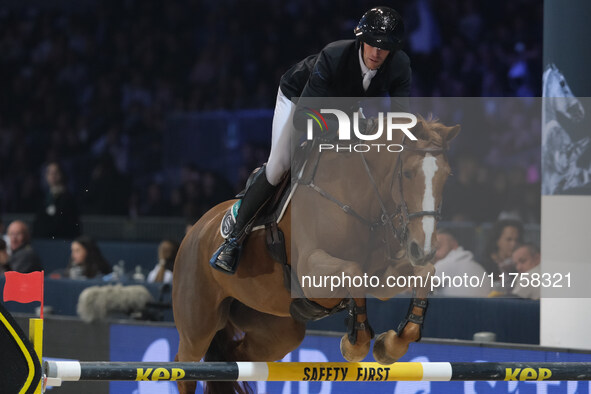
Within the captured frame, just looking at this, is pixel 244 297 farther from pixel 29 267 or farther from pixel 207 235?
pixel 29 267

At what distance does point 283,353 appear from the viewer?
5367mm

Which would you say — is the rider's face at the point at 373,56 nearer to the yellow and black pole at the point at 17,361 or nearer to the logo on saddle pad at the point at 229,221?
the logo on saddle pad at the point at 229,221

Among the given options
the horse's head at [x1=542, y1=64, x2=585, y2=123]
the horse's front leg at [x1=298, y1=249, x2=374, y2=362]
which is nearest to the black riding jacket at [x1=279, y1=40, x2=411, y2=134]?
the horse's front leg at [x1=298, y1=249, x2=374, y2=362]

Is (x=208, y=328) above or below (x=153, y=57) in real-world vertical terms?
below

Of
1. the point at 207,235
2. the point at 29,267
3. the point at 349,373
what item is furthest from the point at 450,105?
the point at 29,267

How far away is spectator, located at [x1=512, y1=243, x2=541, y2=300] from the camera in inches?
231

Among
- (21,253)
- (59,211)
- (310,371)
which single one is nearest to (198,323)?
(310,371)

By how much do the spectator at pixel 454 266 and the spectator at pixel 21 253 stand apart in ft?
12.6

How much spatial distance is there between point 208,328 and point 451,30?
282 inches

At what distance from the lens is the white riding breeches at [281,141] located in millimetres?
4609

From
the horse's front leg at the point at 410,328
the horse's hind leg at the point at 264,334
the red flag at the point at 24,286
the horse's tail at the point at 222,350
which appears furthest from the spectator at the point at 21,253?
the horse's front leg at the point at 410,328

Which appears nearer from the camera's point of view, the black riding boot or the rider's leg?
the rider's leg

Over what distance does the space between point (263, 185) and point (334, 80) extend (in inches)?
25.8

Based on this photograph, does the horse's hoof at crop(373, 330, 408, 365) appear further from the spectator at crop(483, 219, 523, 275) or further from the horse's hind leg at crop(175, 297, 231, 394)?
the spectator at crop(483, 219, 523, 275)
